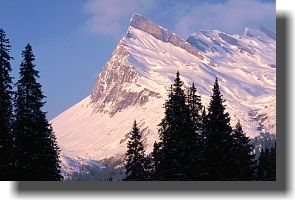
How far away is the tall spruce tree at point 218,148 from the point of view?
6.74 meters

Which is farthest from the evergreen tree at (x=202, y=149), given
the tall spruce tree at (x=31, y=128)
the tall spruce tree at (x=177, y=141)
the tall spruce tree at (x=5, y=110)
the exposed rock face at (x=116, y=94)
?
the tall spruce tree at (x=5, y=110)

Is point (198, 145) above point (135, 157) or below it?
below

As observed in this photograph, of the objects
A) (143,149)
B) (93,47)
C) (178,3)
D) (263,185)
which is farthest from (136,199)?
(143,149)

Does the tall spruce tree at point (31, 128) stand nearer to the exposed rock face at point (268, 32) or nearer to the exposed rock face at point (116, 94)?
the exposed rock face at point (116, 94)

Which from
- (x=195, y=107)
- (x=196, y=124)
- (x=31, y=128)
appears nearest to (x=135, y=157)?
(x=195, y=107)

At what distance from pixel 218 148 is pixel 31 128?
2.74m

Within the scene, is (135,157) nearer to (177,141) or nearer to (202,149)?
(177,141)

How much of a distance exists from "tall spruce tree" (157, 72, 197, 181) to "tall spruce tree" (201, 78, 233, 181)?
0.24 metres

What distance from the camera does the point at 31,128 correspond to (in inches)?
305

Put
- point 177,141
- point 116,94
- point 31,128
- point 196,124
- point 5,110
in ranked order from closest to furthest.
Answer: point 5,110
point 31,128
point 196,124
point 177,141
point 116,94

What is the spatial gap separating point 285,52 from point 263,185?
1.34 m

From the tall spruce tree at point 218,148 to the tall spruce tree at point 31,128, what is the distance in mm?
2065

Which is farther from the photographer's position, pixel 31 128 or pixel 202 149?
pixel 31 128

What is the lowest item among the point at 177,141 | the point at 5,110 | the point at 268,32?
the point at 177,141
